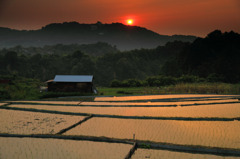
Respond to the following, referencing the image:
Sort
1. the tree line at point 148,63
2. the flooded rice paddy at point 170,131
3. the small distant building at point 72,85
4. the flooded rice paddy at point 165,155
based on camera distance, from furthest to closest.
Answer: the tree line at point 148,63, the small distant building at point 72,85, the flooded rice paddy at point 170,131, the flooded rice paddy at point 165,155

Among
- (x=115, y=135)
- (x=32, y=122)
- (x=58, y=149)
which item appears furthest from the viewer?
(x=32, y=122)

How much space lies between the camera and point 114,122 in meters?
15.1

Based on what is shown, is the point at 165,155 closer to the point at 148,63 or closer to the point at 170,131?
the point at 170,131

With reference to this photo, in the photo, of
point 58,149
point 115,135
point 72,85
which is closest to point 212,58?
point 72,85

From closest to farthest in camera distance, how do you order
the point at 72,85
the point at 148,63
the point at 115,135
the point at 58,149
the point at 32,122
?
the point at 58,149 → the point at 115,135 → the point at 32,122 → the point at 72,85 → the point at 148,63

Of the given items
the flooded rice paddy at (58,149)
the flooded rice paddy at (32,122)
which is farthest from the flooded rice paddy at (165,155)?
the flooded rice paddy at (32,122)

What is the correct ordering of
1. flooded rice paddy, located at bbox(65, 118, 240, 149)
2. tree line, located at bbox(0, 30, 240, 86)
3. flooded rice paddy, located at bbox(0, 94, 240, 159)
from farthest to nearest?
1. tree line, located at bbox(0, 30, 240, 86)
2. flooded rice paddy, located at bbox(65, 118, 240, 149)
3. flooded rice paddy, located at bbox(0, 94, 240, 159)

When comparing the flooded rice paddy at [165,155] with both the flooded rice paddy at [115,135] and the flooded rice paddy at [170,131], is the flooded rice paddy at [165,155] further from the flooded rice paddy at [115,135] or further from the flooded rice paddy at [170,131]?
the flooded rice paddy at [170,131]

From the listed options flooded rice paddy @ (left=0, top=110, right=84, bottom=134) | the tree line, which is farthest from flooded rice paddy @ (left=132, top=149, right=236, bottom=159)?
the tree line

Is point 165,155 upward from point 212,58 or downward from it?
downward

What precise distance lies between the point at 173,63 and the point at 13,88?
53.2 m

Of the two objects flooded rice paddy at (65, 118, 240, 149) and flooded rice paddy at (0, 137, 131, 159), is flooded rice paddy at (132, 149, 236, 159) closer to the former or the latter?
flooded rice paddy at (0, 137, 131, 159)

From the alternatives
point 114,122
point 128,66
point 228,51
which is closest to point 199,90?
point 114,122

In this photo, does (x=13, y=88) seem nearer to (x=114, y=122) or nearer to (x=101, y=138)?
(x=114, y=122)
